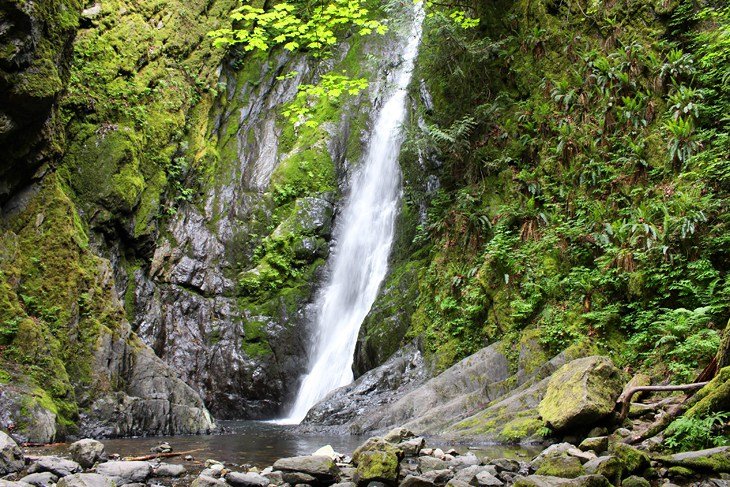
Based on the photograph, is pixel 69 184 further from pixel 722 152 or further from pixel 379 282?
pixel 722 152

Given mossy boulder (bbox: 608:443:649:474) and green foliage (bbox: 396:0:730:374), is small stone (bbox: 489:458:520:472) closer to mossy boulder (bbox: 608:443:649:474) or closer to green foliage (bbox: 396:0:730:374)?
mossy boulder (bbox: 608:443:649:474)

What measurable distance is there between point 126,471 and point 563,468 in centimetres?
404

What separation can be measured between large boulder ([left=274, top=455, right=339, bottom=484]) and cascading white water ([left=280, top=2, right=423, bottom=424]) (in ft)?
33.8

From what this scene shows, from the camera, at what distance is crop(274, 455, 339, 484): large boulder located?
16.6ft

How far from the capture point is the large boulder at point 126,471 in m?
5.09

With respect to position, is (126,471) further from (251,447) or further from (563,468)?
(563,468)

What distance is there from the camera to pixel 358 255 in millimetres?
18531

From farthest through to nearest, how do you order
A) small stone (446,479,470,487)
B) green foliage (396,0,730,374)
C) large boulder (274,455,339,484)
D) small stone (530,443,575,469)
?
green foliage (396,0,730,374), large boulder (274,455,339,484), small stone (530,443,575,469), small stone (446,479,470,487)

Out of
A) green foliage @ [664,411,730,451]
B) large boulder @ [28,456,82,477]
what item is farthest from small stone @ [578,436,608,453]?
large boulder @ [28,456,82,477]

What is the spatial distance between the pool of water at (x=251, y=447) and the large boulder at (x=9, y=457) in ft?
4.38

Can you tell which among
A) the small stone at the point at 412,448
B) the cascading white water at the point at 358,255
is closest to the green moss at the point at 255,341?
the cascading white water at the point at 358,255

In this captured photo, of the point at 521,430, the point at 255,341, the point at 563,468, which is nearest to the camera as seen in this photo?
the point at 563,468

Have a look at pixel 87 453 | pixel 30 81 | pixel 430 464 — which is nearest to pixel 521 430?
pixel 430 464

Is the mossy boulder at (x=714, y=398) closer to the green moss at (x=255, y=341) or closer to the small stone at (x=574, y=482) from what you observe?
the small stone at (x=574, y=482)
